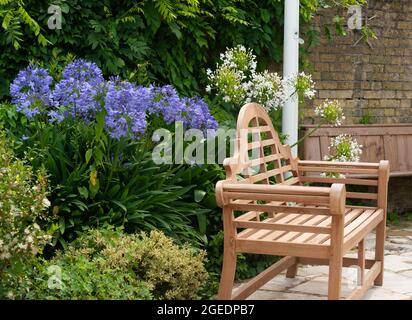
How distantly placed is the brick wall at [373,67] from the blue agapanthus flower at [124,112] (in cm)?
296

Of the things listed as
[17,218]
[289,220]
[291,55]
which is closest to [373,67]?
[291,55]

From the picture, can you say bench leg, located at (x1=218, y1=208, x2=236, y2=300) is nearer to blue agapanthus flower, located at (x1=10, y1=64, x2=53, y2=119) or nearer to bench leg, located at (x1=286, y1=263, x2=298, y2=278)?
bench leg, located at (x1=286, y1=263, x2=298, y2=278)

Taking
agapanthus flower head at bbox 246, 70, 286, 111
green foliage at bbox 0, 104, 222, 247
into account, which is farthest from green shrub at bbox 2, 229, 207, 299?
agapanthus flower head at bbox 246, 70, 286, 111

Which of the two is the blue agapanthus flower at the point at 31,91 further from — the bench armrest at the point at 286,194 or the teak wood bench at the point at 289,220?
the bench armrest at the point at 286,194

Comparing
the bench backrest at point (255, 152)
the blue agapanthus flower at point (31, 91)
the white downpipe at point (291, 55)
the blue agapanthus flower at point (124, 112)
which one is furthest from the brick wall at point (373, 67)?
the blue agapanthus flower at point (31, 91)

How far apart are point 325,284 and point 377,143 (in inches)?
105

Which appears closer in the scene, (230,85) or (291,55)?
(230,85)

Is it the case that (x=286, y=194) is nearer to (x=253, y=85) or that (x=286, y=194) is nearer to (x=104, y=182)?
(x=104, y=182)

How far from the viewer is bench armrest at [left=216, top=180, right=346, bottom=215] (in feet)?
11.7

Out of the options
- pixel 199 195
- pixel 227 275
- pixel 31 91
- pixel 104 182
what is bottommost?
pixel 227 275

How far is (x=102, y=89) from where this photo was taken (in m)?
4.61

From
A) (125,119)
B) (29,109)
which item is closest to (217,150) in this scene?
(125,119)

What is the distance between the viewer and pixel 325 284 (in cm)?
493

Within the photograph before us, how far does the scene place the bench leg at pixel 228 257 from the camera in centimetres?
390
